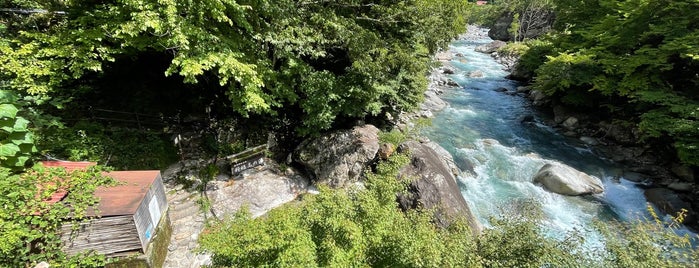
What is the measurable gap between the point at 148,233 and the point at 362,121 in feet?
28.4

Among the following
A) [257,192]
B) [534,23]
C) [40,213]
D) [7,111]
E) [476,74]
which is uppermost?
[534,23]

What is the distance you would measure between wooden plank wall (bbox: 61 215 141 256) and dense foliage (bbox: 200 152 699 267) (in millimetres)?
1937

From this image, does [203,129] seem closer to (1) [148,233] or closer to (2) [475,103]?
(1) [148,233]

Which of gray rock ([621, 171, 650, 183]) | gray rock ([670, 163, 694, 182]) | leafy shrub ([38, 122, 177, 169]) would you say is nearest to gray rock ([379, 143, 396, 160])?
leafy shrub ([38, 122, 177, 169])

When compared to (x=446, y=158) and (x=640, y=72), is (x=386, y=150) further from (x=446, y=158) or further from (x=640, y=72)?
(x=640, y=72)

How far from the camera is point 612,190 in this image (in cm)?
1249

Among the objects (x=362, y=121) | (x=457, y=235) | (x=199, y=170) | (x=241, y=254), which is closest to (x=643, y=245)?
(x=457, y=235)

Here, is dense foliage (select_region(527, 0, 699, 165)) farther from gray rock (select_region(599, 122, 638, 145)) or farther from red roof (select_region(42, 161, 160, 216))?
red roof (select_region(42, 161, 160, 216))

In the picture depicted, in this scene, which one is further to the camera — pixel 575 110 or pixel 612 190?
pixel 575 110

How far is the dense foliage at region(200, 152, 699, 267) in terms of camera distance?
4.92 m

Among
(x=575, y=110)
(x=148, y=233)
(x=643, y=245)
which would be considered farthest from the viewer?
(x=575, y=110)

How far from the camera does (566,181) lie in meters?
12.1

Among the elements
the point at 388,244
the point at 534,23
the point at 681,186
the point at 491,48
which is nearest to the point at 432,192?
the point at 388,244

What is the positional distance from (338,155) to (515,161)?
29.4ft
